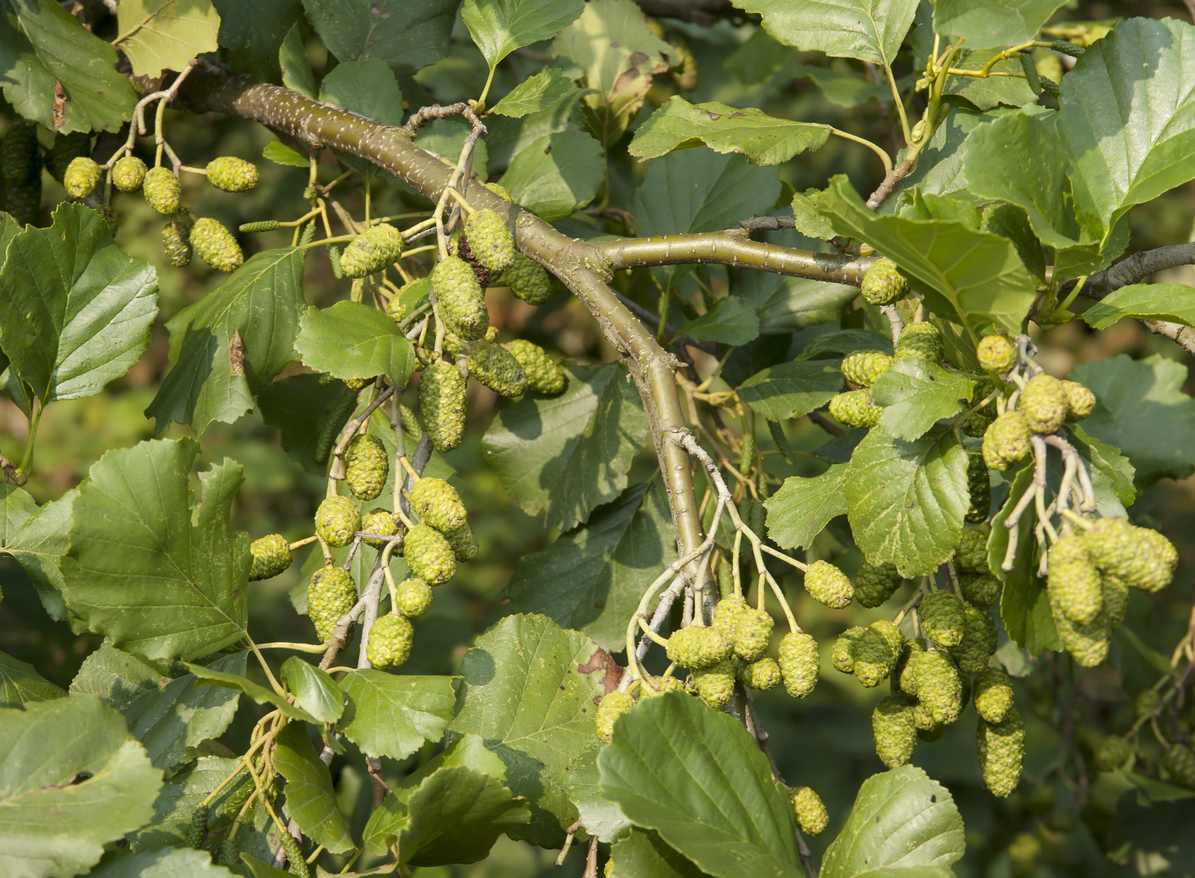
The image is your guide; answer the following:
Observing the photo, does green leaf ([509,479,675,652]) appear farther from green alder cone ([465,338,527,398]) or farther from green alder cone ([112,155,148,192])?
green alder cone ([112,155,148,192])

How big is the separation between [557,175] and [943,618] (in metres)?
1.05

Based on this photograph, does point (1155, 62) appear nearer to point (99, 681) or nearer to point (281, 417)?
point (281, 417)

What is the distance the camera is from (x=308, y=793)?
1243mm

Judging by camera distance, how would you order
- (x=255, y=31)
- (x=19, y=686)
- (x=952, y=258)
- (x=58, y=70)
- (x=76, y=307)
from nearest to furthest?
(x=952, y=258), (x=19, y=686), (x=76, y=307), (x=58, y=70), (x=255, y=31)

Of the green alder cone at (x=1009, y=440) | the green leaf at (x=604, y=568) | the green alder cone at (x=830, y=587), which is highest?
the green alder cone at (x=1009, y=440)

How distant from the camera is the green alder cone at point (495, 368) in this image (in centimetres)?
143

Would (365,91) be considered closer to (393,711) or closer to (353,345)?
(353,345)

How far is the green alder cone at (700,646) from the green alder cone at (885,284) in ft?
1.58

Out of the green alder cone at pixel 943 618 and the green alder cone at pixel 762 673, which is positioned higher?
the green alder cone at pixel 762 673

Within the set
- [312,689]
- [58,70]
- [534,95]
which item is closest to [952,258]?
[534,95]

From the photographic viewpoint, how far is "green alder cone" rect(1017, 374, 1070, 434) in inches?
38.1

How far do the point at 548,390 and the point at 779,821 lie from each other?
95 centimetres

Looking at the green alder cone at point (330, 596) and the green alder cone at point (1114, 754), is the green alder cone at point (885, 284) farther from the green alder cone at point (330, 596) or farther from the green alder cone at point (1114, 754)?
the green alder cone at point (1114, 754)

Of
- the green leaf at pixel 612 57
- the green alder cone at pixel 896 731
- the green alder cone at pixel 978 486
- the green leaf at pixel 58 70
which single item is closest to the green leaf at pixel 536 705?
the green alder cone at pixel 896 731
